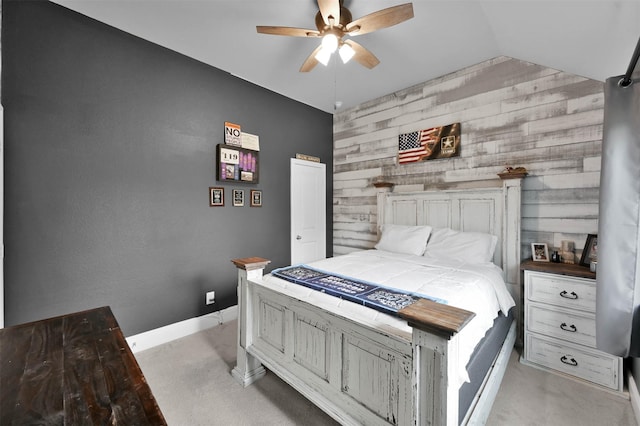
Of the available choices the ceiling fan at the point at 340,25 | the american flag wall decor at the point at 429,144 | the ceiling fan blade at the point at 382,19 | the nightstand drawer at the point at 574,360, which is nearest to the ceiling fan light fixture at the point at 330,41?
the ceiling fan at the point at 340,25

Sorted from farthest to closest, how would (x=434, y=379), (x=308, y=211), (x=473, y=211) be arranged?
1. (x=308, y=211)
2. (x=473, y=211)
3. (x=434, y=379)

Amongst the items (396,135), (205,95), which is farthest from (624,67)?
(205,95)

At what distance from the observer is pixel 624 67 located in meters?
1.61

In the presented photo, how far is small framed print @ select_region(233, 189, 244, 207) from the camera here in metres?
3.15

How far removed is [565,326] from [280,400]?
221 centimetres

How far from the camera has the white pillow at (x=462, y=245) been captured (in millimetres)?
2560

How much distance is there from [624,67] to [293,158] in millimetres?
3141

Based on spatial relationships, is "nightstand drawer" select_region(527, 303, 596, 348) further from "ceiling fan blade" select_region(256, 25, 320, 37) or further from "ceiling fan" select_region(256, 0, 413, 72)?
"ceiling fan blade" select_region(256, 25, 320, 37)

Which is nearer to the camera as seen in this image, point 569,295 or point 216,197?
point 569,295

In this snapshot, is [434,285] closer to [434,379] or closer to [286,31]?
[434,379]

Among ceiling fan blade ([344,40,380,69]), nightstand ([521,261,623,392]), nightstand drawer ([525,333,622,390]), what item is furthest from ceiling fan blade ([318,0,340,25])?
nightstand drawer ([525,333,622,390])

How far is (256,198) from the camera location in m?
3.35

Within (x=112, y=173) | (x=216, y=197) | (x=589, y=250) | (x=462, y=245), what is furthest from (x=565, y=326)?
(x=112, y=173)

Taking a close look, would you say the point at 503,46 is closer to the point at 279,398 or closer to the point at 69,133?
the point at 279,398
